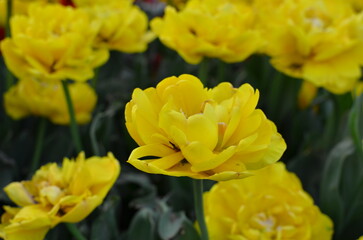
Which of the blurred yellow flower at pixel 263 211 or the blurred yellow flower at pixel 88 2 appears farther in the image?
the blurred yellow flower at pixel 88 2

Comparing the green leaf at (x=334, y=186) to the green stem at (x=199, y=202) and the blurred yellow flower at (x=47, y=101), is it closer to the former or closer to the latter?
the green stem at (x=199, y=202)

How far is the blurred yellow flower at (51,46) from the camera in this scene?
984 millimetres

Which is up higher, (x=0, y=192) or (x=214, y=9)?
(x=214, y=9)

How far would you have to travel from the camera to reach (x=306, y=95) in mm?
1392

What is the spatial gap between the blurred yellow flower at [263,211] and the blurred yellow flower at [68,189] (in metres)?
0.16

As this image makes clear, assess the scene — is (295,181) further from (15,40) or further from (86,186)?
(15,40)

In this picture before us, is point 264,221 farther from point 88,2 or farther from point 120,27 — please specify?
point 88,2

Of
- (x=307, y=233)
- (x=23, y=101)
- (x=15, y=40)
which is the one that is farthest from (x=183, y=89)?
(x=23, y=101)

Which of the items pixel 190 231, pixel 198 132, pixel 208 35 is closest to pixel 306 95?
pixel 208 35

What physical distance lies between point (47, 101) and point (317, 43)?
1.68 feet

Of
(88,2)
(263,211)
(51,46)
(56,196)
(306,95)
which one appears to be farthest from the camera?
(306,95)

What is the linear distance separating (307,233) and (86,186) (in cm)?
32

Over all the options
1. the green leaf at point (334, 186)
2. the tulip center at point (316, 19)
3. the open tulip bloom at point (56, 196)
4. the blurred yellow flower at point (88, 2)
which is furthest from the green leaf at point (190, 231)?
the blurred yellow flower at point (88, 2)

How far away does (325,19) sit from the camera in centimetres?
116
